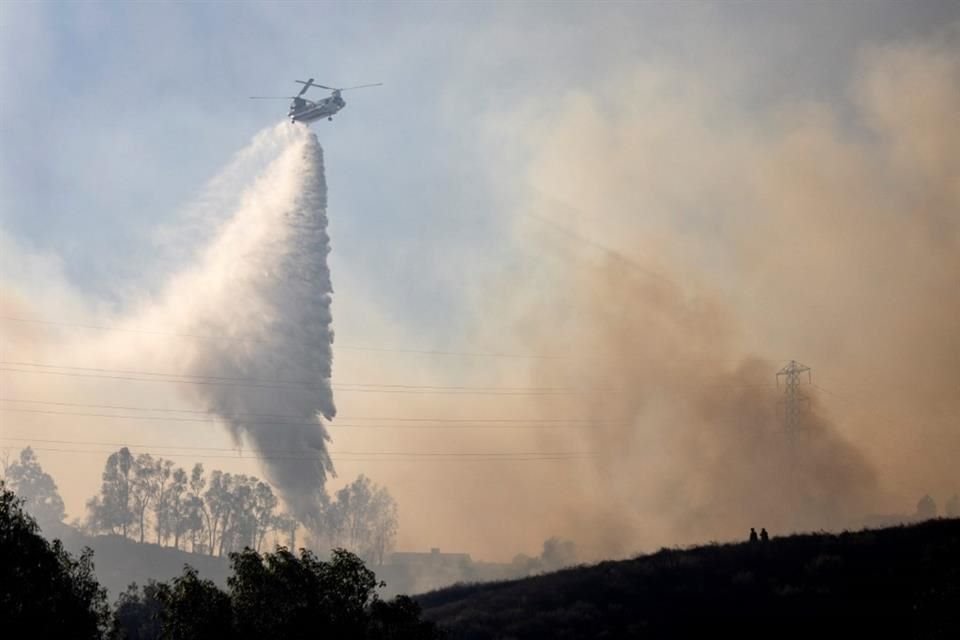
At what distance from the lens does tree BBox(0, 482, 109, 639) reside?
217 ft

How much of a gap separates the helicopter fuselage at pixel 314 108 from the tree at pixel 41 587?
127 m

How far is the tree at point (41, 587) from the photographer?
6600cm

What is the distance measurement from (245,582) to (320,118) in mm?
130047

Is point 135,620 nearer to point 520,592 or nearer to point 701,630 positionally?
point 520,592

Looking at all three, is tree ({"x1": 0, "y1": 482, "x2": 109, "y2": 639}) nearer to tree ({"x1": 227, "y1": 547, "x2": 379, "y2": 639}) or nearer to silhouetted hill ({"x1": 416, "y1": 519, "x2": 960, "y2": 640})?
tree ({"x1": 227, "y1": 547, "x2": 379, "y2": 639})

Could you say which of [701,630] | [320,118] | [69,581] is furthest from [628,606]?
[320,118]

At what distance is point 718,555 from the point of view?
127938 millimetres

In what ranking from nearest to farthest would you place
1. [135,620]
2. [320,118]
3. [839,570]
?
1. [839,570]
2. [135,620]
3. [320,118]

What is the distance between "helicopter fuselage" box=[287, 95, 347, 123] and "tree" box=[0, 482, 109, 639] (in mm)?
127341

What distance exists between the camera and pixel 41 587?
223 ft

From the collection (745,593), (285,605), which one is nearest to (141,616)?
(745,593)

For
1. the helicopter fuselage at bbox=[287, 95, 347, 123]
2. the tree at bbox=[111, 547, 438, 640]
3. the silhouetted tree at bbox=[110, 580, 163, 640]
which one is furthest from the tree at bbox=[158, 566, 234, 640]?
the helicopter fuselage at bbox=[287, 95, 347, 123]

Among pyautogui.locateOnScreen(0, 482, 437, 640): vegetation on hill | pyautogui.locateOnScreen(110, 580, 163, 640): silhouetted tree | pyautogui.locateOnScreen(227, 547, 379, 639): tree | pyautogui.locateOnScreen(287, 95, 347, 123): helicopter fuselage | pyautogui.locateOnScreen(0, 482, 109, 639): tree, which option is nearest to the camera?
pyautogui.locateOnScreen(0, 482, 109, 639): tree

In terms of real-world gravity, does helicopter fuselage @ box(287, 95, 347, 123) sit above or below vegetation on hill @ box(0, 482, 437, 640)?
above
